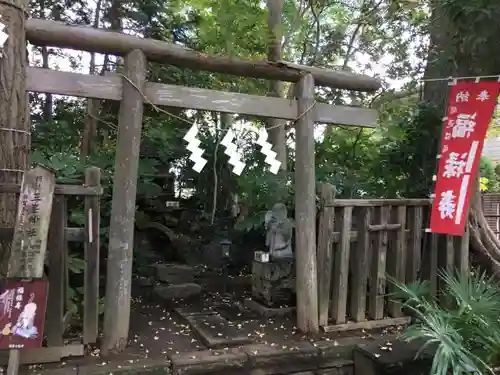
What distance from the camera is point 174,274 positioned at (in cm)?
652

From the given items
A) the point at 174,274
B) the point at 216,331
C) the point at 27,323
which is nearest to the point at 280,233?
the point at 216,331

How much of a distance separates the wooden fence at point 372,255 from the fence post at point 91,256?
7.49ft

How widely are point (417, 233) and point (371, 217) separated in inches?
26.1

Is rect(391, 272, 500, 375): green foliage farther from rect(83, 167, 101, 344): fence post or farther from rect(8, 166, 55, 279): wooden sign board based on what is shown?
rect(8, 166, 55, 279): wooden sign board

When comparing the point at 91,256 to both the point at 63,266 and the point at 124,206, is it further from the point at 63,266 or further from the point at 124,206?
the point at 124,206

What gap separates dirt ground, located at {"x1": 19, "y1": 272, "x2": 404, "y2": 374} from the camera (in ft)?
12.0

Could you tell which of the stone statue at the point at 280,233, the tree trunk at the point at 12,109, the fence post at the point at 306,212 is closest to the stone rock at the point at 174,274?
the stone statue at the point at 280,233

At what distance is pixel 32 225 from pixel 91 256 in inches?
31.9

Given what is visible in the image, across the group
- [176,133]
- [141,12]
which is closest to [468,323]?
[176,133]

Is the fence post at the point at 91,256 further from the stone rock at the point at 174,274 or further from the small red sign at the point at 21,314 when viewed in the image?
the stone rock at the point at 174,274

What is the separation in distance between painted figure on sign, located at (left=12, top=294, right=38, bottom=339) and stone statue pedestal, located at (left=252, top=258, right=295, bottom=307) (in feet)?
9.90

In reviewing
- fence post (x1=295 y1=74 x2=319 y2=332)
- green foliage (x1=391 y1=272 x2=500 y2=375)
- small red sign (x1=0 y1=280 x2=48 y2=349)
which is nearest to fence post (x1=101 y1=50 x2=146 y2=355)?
small red sign (x1=0 y1=280 x2=48 y2=349)

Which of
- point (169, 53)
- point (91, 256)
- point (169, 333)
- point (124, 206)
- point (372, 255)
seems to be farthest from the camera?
point (372, 255)

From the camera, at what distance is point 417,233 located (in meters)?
5.16
